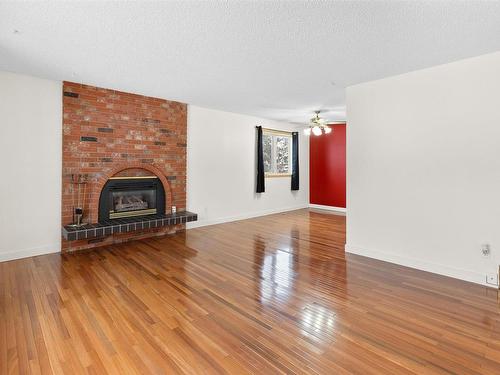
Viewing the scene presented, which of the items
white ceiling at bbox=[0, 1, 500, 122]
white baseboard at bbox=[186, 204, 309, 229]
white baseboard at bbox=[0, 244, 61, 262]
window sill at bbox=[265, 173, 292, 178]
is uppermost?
white ceiling at bbox=[0, 1, 500, 122]

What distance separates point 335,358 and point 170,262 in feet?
7.80

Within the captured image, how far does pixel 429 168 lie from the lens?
3.27 m

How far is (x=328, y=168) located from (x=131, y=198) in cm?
528

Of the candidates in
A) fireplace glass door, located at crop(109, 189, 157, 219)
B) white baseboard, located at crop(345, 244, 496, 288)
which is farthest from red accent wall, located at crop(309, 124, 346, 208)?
fireplace glass door, located at crop(109, 189, 157, 219)

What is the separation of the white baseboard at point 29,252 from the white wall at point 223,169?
222 centimetres

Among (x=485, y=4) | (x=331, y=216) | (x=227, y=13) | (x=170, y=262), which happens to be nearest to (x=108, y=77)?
(x=227, y=13)

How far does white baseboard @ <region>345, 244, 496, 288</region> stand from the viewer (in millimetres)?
2953

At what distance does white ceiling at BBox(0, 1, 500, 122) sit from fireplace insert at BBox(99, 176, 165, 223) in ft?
5.03

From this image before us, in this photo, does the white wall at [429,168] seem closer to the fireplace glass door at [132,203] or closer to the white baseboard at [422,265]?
the white baseboard at [422,265]

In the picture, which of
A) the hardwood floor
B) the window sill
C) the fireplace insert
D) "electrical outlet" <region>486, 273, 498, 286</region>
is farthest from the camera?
the window sill

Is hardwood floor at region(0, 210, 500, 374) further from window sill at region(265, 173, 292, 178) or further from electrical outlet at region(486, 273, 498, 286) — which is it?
window sill at region(265, 173, 292, 178)

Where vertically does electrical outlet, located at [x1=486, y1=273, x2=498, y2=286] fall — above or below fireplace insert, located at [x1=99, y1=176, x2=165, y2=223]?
below

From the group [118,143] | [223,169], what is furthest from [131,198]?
[223,169]

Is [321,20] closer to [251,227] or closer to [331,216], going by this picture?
[251,227]
